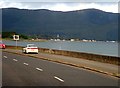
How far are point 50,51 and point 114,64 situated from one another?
26.2 metres

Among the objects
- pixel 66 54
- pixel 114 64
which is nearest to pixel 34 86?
pixel 114 64

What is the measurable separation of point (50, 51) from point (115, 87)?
3902 cm

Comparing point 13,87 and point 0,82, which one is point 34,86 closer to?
point 13,87

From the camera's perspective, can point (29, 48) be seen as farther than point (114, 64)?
Yes

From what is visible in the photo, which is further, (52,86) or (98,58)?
(98,58)

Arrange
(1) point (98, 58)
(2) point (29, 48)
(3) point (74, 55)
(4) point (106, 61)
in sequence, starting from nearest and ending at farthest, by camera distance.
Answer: (4) point (106, 61), (1) point (98, 58), (3) point (74, 55), (2) point (29, 48)

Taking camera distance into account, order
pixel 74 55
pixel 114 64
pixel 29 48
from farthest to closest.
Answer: pixel 29 48 < pixel 74 55 < pixel 114 64

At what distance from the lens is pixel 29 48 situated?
52.7 m

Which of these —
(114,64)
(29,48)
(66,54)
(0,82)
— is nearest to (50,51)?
(29,48)

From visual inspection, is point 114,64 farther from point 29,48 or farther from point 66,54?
point 29,48

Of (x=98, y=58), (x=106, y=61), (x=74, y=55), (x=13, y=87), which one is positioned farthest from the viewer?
(x=74, y=55)

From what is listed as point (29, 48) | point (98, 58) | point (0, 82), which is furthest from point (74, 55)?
point (0, 82)

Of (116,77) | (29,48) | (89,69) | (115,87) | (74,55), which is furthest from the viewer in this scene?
(29,48)

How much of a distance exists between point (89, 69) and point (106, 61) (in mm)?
6494
